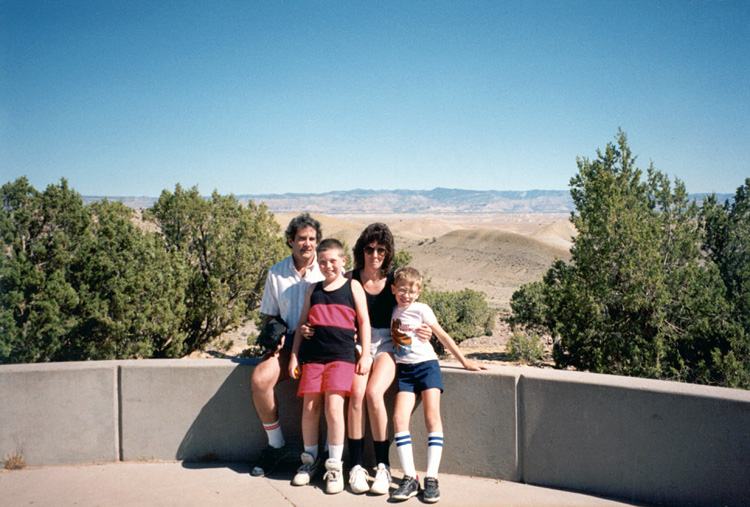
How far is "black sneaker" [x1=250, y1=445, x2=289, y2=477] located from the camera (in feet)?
12.5

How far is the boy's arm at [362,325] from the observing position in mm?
3713

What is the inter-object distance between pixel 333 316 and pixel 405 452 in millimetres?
1006

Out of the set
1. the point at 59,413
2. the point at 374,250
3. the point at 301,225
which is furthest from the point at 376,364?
the point at 59,413

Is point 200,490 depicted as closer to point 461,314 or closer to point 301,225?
point 301,225

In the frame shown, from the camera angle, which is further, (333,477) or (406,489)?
(333,477)

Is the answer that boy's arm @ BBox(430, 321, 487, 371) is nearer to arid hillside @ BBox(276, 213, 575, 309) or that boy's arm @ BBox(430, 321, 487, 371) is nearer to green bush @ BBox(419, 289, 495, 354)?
green bush @ BBox(419, 289, 495, 354)

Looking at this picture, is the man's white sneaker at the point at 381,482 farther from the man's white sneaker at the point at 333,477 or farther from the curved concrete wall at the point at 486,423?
the curved concrete wall at the point at 486,423

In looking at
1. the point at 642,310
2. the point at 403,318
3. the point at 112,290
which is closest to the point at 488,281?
the point at 642,310

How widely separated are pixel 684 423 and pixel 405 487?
1664 mm

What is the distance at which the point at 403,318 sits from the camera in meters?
3.83

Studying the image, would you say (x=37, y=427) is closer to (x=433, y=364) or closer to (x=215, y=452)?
(x=215, y=452)

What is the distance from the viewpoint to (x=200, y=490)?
358 centimetres

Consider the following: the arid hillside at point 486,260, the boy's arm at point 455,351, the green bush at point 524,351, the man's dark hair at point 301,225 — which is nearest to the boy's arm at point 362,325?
the boy's arm at point 455,351

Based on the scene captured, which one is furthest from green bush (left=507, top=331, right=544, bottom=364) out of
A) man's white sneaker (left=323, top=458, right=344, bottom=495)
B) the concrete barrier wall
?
the concrete barrier wall
